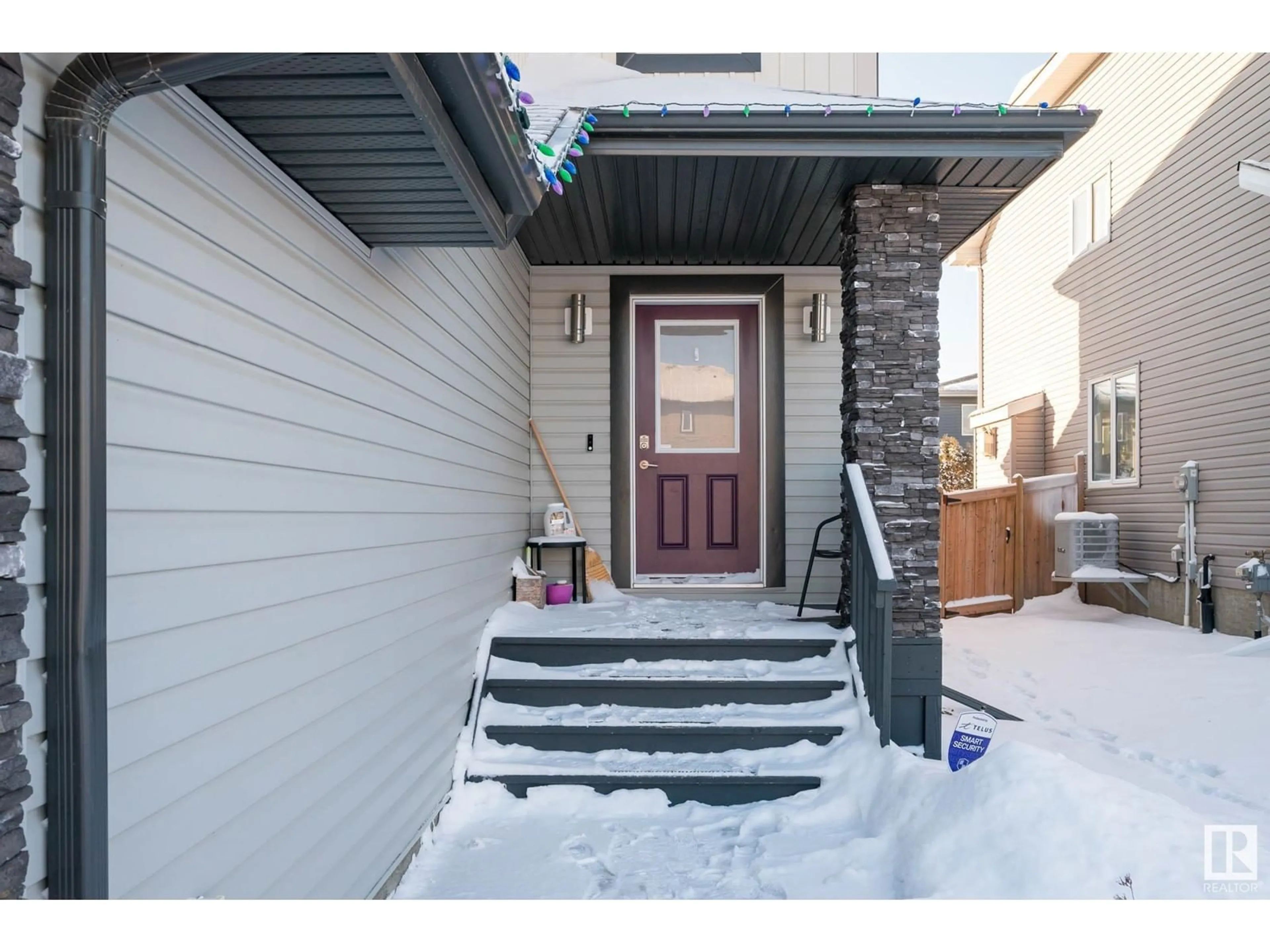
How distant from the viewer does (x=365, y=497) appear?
2.43 meters

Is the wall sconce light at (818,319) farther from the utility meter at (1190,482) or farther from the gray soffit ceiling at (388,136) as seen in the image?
the utility meter at (1190,482)

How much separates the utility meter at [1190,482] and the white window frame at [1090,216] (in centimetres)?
280

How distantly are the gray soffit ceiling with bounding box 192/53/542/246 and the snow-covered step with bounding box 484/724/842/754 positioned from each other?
7.07 feet

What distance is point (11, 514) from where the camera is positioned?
3.65ft

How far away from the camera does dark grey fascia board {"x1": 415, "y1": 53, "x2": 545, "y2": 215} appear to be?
165 centimetres

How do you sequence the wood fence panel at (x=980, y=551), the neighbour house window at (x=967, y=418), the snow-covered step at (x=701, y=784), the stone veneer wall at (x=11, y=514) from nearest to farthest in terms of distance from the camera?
the stone veneer wall at (x=11, y=514)
the snow-covered step at (x=701, y=784)
the wood fence panel at (x=980, y=551)
the neighbour house window at (x=967, y=418)

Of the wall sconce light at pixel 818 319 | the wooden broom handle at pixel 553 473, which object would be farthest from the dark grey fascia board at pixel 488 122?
the wall sconce light at pixel 818 319

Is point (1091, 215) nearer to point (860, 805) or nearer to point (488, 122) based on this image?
point (860, 805)

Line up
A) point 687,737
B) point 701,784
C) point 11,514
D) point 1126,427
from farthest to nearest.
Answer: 1. point 1126,427
2. point 687,737
3. point 701,784
4. point 11,514

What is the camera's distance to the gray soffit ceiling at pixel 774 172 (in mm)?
3451

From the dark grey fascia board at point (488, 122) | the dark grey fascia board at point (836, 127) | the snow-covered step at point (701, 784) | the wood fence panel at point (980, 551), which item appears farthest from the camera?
the wood fence panel at point (980, 551)

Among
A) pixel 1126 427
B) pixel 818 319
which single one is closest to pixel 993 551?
pixel 1126 427
